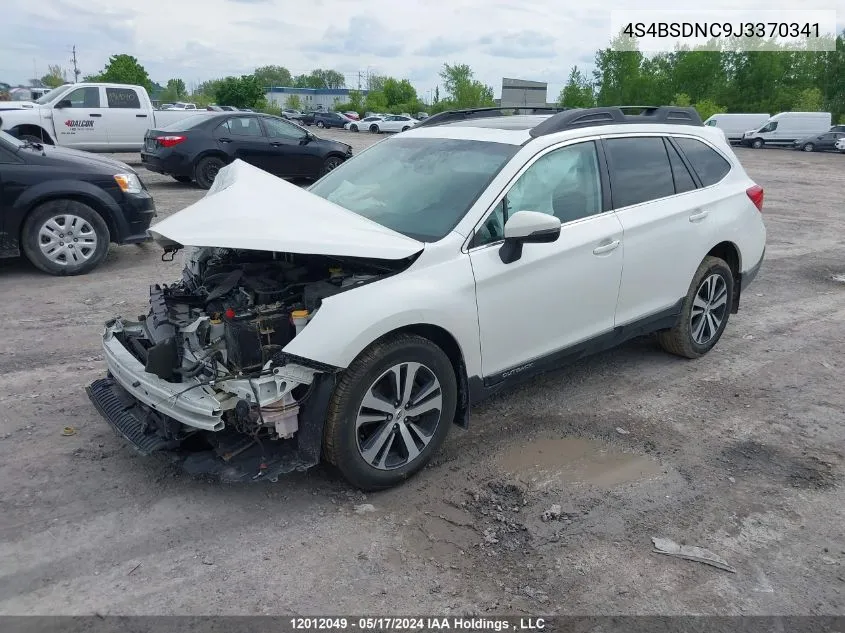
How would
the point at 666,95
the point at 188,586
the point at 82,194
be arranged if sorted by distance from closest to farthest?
the point at 188,586 < the point at 82,194 < the point at 666,95

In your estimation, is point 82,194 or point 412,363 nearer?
point 412,363

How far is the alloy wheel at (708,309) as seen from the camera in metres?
5.34

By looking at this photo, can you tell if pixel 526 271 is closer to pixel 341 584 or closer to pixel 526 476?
pixel 526 476

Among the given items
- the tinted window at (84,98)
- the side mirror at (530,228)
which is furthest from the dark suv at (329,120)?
the side mirror at (530,228)

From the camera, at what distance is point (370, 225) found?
3.77m

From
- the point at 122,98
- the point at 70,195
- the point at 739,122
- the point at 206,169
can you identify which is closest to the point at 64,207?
the point at 70,195

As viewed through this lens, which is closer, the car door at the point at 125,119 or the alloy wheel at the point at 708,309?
the alloy wheel at the point at 708,309

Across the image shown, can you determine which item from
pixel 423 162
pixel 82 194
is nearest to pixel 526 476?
pixel 423 162

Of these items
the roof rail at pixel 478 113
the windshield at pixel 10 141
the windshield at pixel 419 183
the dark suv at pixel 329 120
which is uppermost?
the dark suv at pixel 329 120

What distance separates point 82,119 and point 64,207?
32.8 ft

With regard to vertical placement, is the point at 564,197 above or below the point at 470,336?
above

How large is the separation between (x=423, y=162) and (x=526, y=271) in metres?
1.06

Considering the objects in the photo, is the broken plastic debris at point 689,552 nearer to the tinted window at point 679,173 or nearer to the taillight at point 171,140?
the tinted window at point 679,173

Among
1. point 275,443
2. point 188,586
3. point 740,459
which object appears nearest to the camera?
point 188,586
